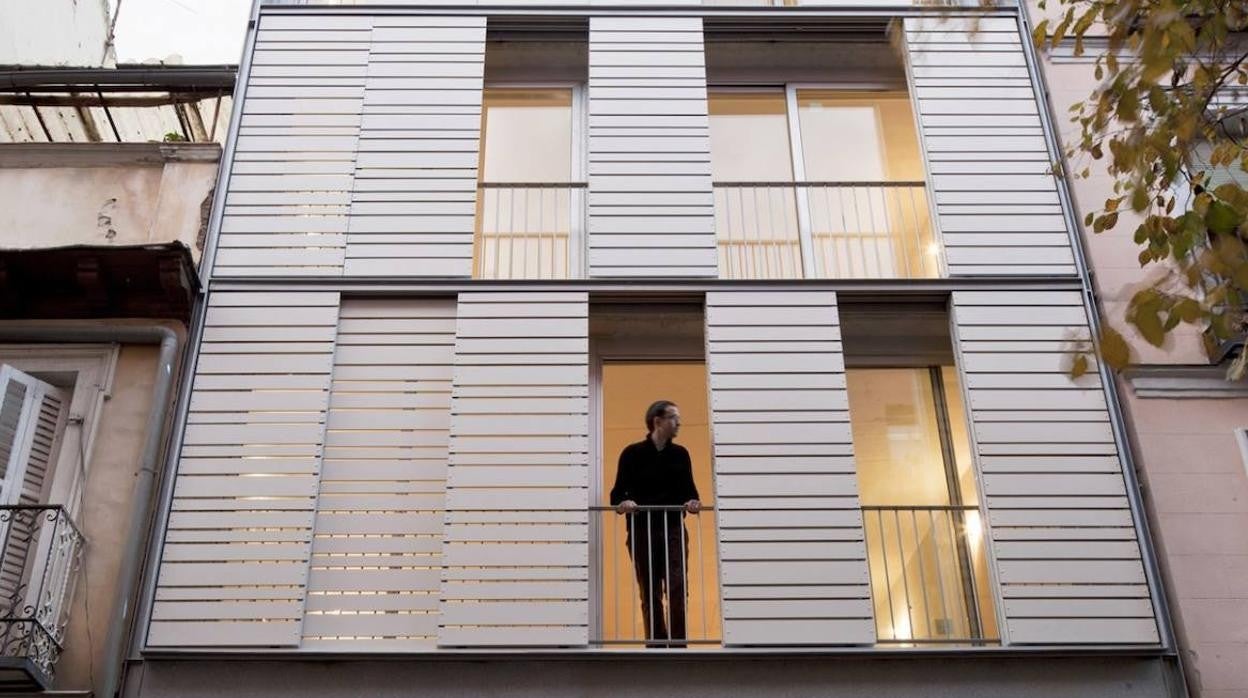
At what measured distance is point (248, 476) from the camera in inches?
350

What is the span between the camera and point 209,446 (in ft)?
29.6

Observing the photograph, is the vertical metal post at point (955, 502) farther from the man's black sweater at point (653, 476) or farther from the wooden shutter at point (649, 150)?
the wooden shutter at point (649, 150)

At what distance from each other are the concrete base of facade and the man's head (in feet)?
6.18

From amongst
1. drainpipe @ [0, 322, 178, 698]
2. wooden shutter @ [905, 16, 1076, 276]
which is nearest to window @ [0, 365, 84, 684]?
drainpipe @ [0, 322, 178, 698]

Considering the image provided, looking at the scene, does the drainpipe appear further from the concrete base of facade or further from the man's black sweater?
the man's black sweater

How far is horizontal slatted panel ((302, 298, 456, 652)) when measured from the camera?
850 cm

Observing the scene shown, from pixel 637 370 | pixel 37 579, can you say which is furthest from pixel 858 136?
pixel 37 579

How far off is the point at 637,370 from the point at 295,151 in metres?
3.55

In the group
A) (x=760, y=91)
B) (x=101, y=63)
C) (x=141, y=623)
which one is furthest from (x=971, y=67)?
(x=101, y=63)

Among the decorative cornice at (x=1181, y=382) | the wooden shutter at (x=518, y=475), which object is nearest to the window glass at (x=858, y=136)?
the decorative cornice at (x=1181, y=382)

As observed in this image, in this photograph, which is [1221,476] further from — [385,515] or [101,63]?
[101,63]

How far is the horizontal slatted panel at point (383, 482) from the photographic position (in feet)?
27.9

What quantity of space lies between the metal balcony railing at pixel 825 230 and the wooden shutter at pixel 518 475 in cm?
177

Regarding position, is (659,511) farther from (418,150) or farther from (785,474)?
(418,150)
